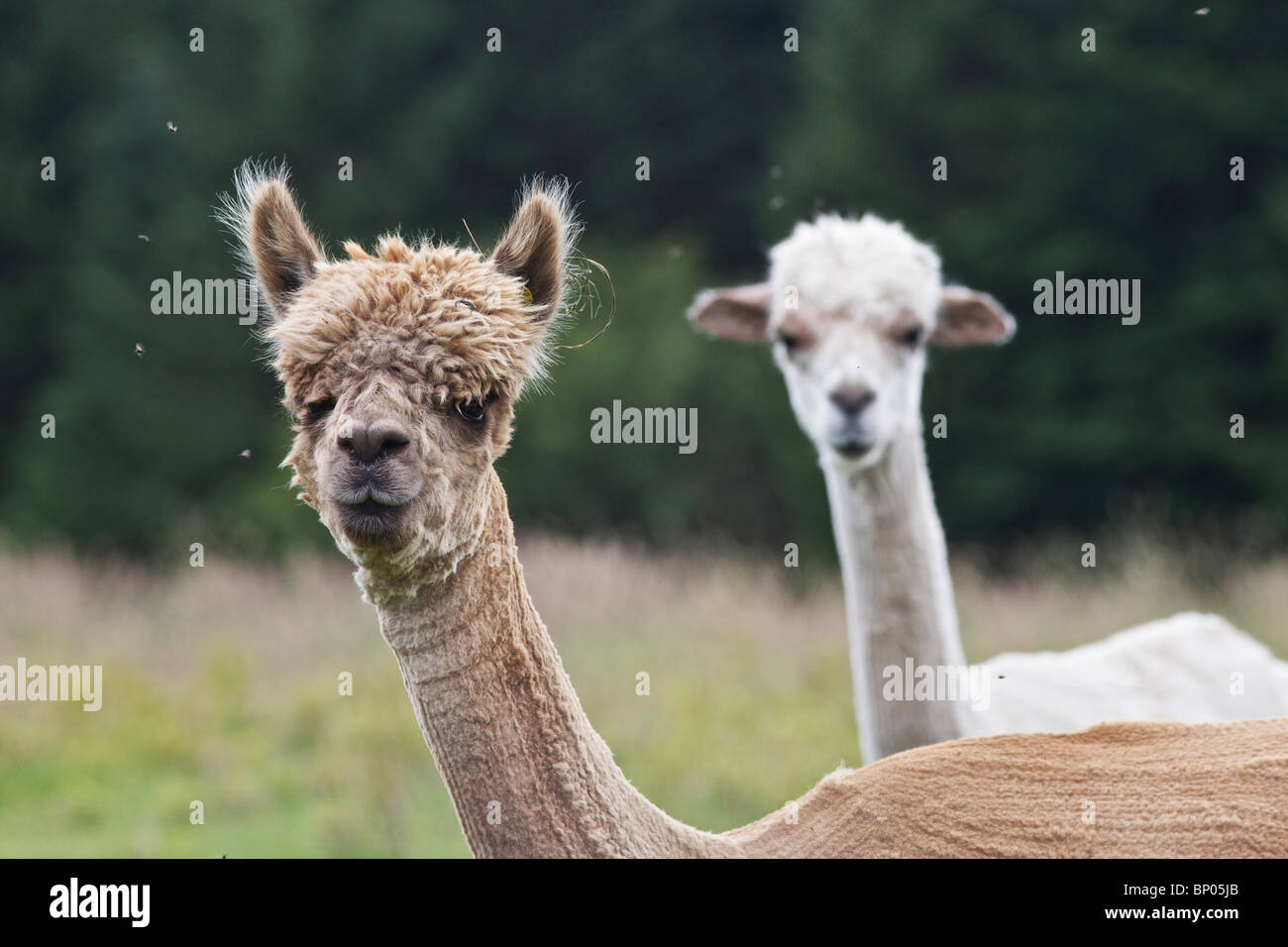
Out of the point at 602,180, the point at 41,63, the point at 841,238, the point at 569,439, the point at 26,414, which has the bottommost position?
the point at 841,238

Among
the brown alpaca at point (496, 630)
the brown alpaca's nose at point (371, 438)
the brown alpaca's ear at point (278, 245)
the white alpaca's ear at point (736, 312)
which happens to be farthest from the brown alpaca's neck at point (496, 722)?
the white alpaca's ear at point (736, 312)

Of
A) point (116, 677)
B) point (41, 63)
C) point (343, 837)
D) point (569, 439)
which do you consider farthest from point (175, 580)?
point (41, 63)

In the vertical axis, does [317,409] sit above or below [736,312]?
below

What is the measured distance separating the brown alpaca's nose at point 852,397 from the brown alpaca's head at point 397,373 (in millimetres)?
2062

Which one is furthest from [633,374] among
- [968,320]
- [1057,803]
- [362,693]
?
[1057,803]

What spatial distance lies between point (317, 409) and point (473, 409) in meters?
0.27

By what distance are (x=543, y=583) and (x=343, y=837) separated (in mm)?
3323

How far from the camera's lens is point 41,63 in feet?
81.0

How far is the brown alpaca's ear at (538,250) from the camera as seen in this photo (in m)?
2.88

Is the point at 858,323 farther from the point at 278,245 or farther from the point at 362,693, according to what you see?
the point at 362,693

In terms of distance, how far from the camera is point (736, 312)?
5629 millimetres

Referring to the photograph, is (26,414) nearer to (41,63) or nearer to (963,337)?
(41,63)

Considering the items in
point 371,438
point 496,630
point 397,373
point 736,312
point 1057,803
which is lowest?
point 1057,803

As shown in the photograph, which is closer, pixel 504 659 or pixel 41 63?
pixel 504 659
